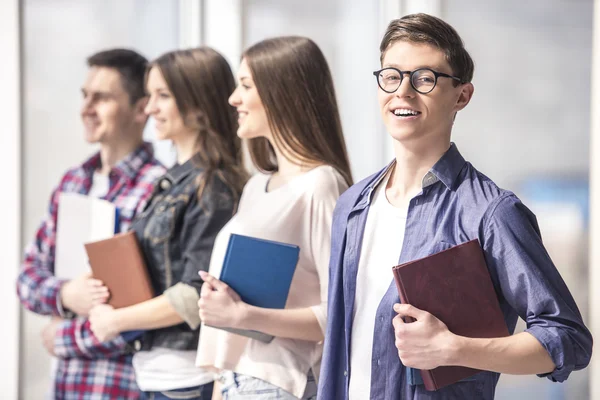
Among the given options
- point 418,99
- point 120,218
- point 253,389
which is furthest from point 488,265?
point 120,218

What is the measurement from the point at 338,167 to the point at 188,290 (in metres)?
0.59

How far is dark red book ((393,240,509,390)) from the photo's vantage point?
4.44 ft

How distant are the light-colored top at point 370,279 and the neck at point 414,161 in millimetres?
42

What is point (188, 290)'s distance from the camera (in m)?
2.26

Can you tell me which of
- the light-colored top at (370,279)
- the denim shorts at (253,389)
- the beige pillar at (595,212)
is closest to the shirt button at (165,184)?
the denim shorts at (253,389)

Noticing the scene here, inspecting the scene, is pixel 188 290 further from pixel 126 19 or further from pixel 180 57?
pixel 126 19

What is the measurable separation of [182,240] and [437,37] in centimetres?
119

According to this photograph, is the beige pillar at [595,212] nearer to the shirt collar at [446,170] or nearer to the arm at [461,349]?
the shirt collar at [446,170]

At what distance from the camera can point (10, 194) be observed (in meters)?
3.94

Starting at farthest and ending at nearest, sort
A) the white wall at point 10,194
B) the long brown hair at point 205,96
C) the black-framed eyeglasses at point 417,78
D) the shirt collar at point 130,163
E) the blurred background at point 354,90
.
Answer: the white wall at point 10,194, the blurred background at point 354,90, the shirt collar at point 130,163, the long brown hair at point 205,96, the black-framed eyeglasses at point 417,78

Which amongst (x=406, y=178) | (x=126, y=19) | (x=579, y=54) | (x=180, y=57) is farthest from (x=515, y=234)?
(x=126, y=19)

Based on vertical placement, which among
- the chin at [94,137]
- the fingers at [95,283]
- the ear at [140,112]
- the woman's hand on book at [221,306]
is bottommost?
the fingers at [95,283]

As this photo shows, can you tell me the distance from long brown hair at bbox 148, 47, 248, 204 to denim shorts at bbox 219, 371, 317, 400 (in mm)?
782

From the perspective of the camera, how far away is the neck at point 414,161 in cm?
151
